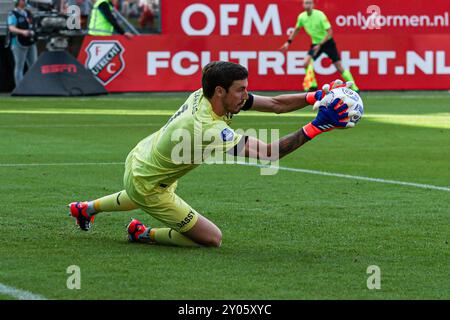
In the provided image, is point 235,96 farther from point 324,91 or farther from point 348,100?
point 348,100

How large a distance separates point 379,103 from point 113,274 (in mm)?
19087

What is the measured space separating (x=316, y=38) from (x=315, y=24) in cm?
38

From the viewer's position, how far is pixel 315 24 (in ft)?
93.0

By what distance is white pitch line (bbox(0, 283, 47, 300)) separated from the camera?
7070 millimetres

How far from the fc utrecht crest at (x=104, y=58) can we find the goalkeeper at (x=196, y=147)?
18.5 metres

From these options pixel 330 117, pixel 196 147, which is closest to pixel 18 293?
pixel 196 147

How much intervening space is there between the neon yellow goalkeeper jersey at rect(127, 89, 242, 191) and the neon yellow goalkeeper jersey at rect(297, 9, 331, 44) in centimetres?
1936

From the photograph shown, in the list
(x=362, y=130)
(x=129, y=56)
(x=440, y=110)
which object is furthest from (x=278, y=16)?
(x=362, y=130)

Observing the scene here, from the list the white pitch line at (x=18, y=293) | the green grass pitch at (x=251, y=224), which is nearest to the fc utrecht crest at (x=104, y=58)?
the green grass pitch at (x=251, y=224)

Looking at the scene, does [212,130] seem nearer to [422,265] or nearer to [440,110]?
[422,265]

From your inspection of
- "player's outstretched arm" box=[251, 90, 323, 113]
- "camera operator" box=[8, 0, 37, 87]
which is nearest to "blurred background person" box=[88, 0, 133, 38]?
"camera operator" box=[8, 0, 37, 87]

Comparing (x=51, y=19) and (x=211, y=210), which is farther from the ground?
(x=51, y=19)
